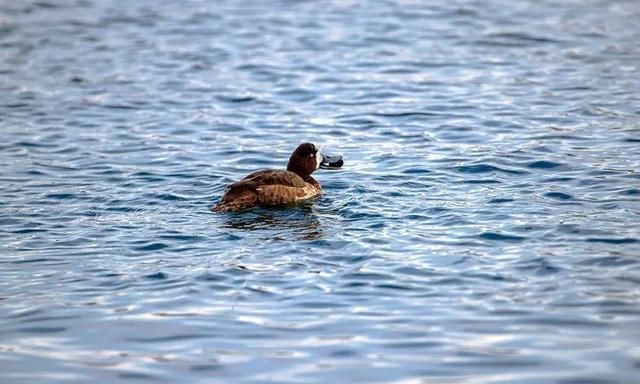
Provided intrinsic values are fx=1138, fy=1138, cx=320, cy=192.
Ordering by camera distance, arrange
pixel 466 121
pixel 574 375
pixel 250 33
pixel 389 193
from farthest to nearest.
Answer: pixel 250 33, pixel 466 121, pixel 389 193, pixel 574 375

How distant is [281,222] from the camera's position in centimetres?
1252

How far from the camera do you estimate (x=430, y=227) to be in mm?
11898

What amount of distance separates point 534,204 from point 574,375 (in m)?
4.59

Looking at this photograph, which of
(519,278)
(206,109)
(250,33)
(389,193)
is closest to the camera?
(519,278)

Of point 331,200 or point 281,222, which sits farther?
point 331,200

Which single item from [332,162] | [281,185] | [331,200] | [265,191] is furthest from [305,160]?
[265,191]

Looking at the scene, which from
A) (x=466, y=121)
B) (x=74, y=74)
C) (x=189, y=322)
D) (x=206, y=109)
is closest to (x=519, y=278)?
(x=189, y=322)

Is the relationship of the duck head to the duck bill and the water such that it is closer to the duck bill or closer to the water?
the duck bill

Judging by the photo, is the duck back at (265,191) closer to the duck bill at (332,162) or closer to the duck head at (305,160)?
the duck head at (305,160)

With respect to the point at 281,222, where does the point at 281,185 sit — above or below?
above

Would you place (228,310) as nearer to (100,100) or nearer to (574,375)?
(574,375)

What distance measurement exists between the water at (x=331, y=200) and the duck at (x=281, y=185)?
197 millimetres

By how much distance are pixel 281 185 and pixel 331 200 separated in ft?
2.45

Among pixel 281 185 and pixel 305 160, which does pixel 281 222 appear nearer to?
pixel 281 185
